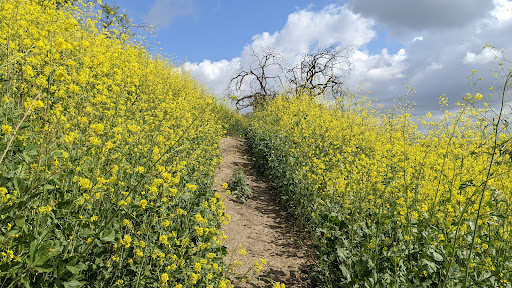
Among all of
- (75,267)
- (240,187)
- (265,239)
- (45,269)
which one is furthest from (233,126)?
(45,269)

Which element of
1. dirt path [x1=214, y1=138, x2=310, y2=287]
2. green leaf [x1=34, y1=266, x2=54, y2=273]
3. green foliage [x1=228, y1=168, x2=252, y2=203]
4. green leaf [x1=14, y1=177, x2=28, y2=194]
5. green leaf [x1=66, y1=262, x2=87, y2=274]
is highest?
green leaf [x1=14, y1=177, x2=28, y2=194]

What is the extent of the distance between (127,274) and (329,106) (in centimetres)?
Answer: 1042

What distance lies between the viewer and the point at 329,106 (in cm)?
1170

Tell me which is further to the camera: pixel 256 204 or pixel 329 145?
pixel 329 145

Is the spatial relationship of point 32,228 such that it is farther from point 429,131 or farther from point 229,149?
point 229,149

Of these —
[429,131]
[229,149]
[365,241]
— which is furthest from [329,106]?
[365,241]

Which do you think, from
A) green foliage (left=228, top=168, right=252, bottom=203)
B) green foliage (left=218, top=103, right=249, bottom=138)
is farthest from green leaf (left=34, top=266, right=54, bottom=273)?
green foliage (left=218, top=103, right=249, bottom=138)

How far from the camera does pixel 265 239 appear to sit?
15.7ft

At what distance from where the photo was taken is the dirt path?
373 cm

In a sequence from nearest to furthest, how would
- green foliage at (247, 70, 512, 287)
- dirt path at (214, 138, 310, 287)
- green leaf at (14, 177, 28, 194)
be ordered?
green leaf at (14, 177, 28, 194) < green foliage at (247, 70, 512, 287) < dirt path at (214, 138, 310, 287)

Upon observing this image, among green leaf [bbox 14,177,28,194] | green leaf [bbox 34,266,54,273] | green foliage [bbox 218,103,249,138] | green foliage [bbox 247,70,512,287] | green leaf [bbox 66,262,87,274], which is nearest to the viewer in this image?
green leaf [bbox 34,266,54,273]

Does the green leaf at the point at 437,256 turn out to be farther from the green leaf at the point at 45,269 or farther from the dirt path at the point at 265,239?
the green leaf at the point at 45,269

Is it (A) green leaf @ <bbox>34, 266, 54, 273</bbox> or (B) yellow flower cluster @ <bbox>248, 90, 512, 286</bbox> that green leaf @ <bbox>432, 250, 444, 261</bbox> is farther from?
(A) green leaf @ <bbox>34, 266, 54, 273</bbox>

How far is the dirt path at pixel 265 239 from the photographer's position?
12.2 feet
